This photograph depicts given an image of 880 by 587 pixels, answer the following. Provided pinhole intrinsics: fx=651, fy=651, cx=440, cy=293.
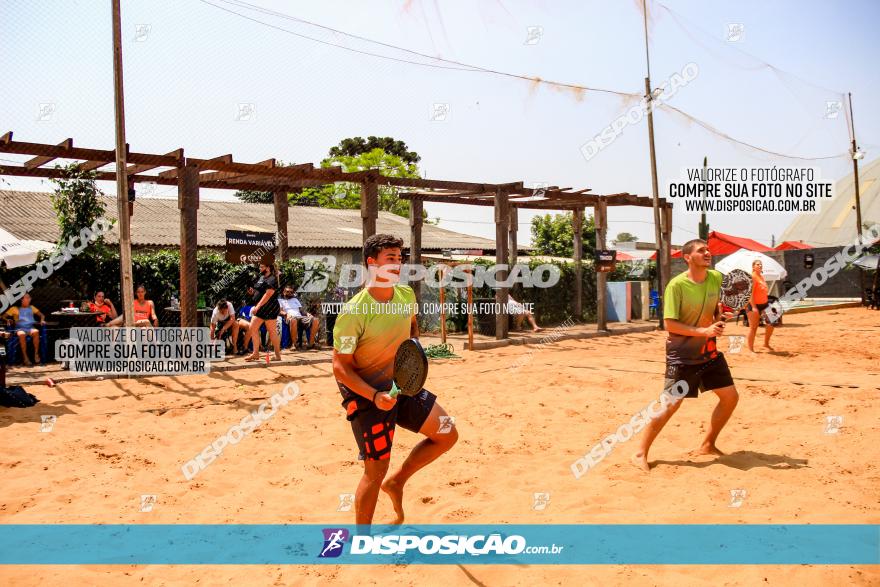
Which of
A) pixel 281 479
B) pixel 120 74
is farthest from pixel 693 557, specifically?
pixel 120 74

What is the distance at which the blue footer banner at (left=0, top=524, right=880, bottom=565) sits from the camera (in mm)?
3908

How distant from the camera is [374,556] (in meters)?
4.04

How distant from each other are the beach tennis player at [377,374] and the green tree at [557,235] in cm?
4105

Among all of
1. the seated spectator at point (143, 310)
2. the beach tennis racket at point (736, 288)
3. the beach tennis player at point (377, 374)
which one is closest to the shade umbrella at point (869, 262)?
the beach tennis racket at point (736, 288)

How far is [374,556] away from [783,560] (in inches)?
94.8

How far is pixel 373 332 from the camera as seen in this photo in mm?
3988

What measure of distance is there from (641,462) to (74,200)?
35.7 feet

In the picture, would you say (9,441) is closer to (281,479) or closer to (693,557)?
(281,479)

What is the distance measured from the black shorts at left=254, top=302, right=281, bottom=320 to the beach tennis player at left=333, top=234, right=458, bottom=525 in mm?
7338

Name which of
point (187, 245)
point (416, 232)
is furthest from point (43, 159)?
point (416, 232)

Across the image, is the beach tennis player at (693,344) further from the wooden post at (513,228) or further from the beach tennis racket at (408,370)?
the wooden post at (513,228)

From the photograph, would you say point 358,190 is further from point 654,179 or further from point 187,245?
point 187,245

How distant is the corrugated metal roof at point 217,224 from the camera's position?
2036 centimetres

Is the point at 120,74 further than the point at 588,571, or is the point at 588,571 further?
the point at 120,74
